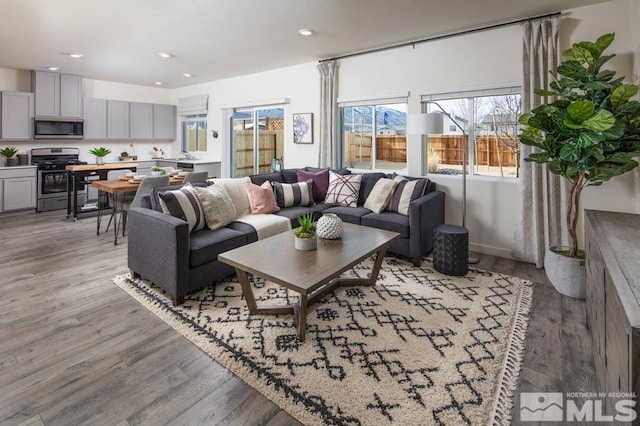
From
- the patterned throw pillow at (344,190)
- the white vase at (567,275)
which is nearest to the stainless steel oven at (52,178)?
the patterned throw pillow at (344,190)

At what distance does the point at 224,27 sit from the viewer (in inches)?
148

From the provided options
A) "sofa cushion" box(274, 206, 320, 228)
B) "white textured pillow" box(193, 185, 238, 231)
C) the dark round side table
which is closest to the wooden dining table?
"white textured pillow" box(193, 185, 238, 231)

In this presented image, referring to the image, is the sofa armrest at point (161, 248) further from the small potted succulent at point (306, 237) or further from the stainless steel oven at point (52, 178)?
the stainless steel oven at point (52, 178)

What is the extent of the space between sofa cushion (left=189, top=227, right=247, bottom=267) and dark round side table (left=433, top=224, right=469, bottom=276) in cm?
189

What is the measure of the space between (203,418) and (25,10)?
4180 mm

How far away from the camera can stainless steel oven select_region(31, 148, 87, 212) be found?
6.15 meters

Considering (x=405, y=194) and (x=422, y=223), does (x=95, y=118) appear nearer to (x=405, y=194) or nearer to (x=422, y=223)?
(x=405, y=194)

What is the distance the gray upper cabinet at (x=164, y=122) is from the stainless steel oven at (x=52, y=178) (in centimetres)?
180

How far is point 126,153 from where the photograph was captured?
24.0ft

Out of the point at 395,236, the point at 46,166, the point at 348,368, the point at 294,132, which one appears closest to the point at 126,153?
the point at 46,166

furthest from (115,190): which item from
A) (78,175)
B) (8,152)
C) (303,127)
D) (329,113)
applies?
(8,152)

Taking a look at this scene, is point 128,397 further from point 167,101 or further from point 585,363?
point 167,101

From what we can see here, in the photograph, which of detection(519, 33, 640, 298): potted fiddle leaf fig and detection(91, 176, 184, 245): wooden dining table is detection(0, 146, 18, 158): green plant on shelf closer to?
detection(91, 176, 184, 245): wooden dining table

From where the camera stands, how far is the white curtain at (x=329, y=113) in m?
4.96
